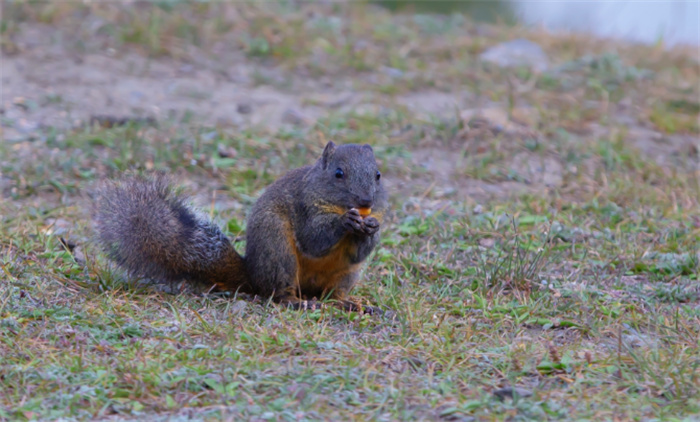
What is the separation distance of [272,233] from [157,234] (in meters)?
0.51

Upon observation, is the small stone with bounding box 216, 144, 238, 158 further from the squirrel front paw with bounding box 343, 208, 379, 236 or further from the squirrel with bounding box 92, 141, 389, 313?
the squirrel front paw with bounding box 343, 208, 379, 236

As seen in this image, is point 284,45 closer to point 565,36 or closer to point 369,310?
point 565,36

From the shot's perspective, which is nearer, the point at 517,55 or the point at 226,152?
the point at 226,152

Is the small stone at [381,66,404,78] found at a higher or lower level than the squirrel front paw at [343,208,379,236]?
higher

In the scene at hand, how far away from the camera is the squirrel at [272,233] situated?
4.04 metres

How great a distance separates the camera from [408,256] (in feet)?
15.8

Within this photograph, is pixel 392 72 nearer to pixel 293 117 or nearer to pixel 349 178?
pixel 293 117

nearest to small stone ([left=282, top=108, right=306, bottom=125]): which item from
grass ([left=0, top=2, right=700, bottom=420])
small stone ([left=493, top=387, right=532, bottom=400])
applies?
grass ([left=0, top=2, right=700, bottom=420])

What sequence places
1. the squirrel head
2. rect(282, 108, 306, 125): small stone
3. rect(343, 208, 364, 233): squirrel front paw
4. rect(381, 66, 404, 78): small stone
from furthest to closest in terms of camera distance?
rect(381, 66, 404, 78): small stone < rect(282, 108, 306, 125): small stone < the squirrel head < rect(343, 208, 364, 233): squirrel front paw

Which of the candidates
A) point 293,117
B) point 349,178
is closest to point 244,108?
point 293,117

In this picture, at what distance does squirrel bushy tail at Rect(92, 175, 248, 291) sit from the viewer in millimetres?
4023

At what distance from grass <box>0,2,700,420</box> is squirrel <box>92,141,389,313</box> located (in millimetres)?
154

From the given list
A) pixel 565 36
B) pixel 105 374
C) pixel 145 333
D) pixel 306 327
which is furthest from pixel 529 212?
pixel 565 36

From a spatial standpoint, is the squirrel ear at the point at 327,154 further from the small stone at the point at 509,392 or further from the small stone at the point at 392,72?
the small stone at the point at 392,72
